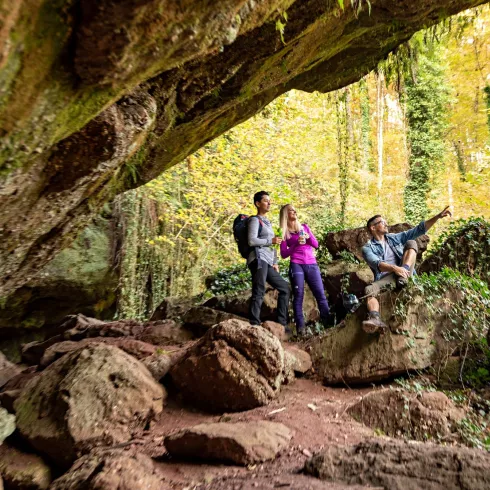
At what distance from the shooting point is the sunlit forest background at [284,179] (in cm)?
1193

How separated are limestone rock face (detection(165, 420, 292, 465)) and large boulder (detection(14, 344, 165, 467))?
3.45 feet

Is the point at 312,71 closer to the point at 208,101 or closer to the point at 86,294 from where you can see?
the point at 208,101

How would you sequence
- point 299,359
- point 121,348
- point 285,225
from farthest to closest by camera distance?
1. point 285,225
2. point 121,348
3. point 299,359

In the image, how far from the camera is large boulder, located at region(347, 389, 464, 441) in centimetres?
338

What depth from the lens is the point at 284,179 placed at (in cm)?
1636

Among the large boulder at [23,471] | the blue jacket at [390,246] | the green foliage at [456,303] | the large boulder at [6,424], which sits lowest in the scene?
the large boulder at [23,471]

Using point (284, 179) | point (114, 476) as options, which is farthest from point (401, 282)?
point (284, 179)

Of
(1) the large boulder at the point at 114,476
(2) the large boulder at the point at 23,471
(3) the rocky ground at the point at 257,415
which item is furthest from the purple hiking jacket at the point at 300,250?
(2) the large boulder at the point at 23,471

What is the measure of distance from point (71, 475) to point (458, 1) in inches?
276

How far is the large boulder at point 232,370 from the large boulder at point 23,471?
5.47 feet

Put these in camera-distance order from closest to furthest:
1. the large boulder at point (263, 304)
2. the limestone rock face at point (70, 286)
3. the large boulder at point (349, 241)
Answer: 1. the large boulder at point (263, 304)
2. the large boulder at point (349, 241)
3. the limestone rock face at point (70, 286)

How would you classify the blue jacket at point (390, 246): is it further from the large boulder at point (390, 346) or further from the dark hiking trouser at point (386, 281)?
the large boulder at point (390, 346)

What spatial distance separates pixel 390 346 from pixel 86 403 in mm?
3862

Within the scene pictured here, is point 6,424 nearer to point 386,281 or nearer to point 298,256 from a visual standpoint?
point 298,256
